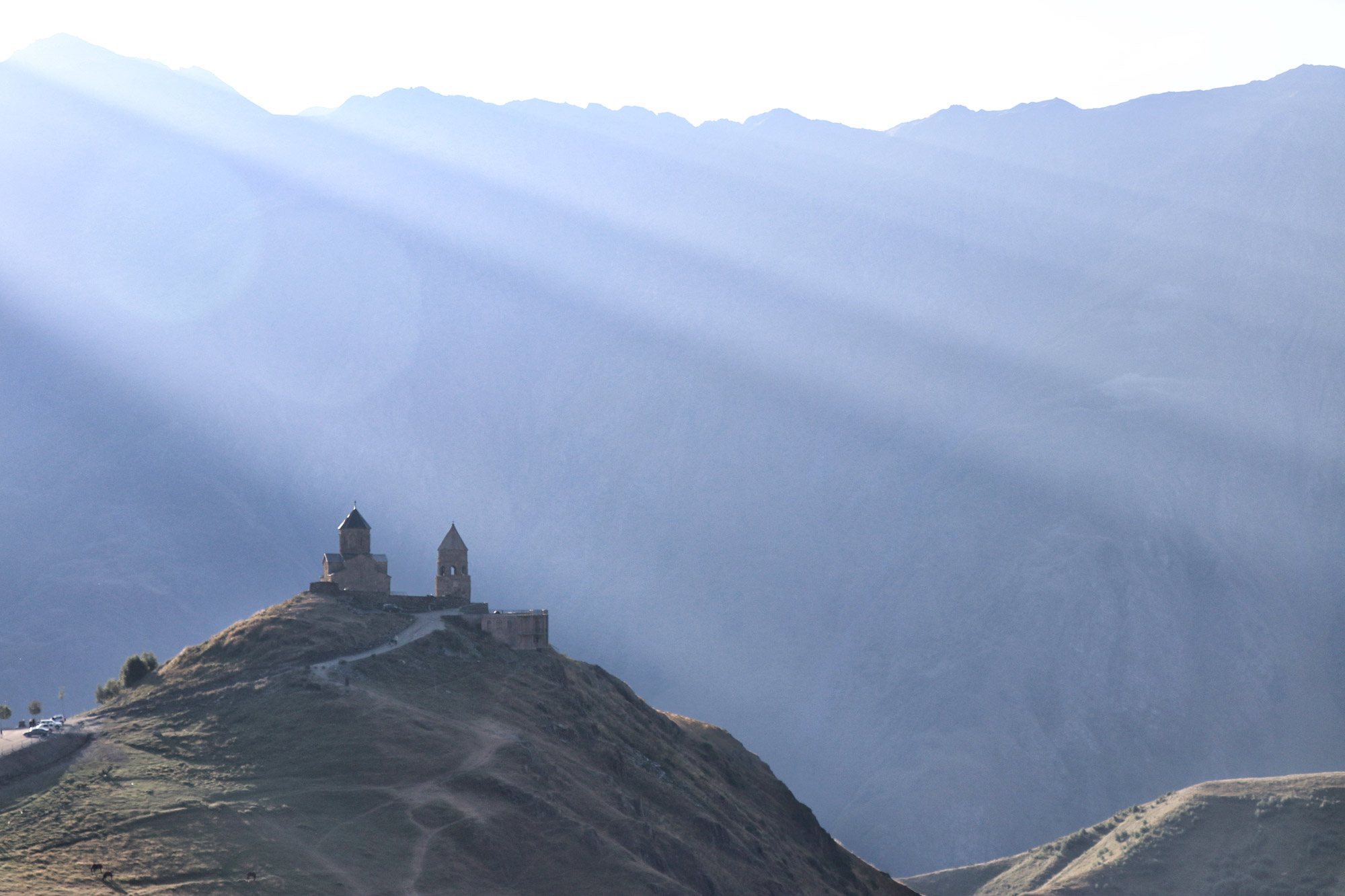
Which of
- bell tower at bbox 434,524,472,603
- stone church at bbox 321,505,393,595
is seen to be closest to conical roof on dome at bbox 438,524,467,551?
bell tower at bbox 434,524,472,603

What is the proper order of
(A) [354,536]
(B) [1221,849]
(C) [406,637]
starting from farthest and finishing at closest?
(B) [1221,849], (A) [354,536], (C) [406,637]

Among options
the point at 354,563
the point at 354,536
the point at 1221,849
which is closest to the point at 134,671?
the point at 354,563

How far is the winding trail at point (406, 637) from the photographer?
207ft

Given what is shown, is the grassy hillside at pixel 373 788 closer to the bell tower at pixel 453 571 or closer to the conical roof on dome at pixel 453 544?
the bell tower at pixel 453 571

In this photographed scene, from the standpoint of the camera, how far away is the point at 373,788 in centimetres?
5294

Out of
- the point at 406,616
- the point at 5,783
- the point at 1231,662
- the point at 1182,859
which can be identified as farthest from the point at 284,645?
the point at 1231,662

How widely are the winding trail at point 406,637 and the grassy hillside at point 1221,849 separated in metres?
61.3

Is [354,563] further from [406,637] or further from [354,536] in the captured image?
[406,637]

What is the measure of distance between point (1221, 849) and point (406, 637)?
74804 mm

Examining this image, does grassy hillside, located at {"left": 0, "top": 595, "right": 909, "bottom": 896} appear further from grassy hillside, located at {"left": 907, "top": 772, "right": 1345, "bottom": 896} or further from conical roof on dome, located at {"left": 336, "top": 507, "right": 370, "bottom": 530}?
grassy hillside, located at {"left": 907, "top": 772, "right": 1345, "bottom": 896}

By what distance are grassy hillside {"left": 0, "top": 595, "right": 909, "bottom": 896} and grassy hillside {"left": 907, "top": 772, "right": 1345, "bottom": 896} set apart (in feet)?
138

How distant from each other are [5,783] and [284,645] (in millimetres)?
16199

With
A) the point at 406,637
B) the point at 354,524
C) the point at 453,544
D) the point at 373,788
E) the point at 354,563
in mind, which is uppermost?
the point at 354,524

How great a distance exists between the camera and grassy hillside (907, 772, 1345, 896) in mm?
102625
